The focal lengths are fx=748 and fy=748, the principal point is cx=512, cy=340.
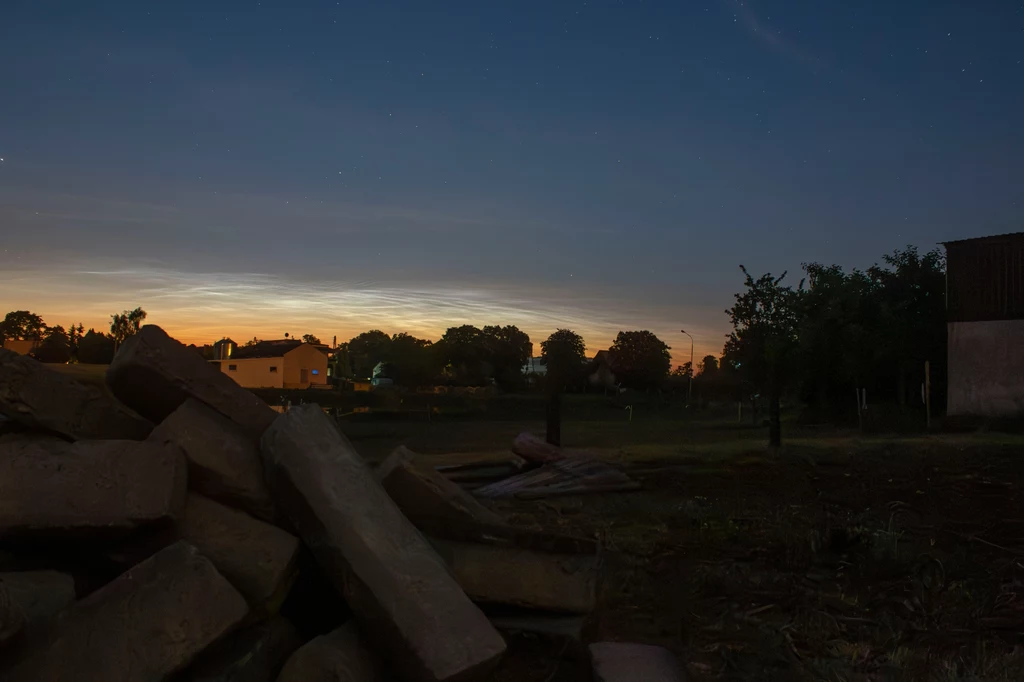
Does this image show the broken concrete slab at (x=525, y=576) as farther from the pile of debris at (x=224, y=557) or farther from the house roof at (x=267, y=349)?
the house roof at (x=267, y=349)

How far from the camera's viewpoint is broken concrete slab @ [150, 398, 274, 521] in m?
3.83

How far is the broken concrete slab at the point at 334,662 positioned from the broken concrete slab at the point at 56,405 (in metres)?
1.81

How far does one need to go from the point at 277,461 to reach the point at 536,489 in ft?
23.3

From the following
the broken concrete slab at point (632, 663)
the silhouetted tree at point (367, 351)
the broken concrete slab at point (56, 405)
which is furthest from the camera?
the silhouetted tree at point (367, 351)

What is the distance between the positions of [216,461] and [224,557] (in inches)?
24.2

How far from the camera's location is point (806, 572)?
20.9ft

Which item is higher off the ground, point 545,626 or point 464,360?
point 464,360

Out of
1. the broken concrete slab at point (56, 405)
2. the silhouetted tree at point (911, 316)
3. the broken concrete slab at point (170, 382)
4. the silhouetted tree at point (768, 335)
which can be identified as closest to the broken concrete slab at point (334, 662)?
the broken concrete slab at point (170, 382)

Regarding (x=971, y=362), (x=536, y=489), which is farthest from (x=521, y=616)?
(x=971, y=362)

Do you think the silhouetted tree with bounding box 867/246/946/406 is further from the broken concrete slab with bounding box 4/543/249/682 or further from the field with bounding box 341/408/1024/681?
→ the broken concrete slab with bounding box 4/543/249/682

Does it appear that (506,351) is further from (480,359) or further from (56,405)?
(56,405)

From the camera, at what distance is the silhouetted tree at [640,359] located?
188ft

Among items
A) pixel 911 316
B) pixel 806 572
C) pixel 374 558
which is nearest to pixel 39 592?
pixel 374 558

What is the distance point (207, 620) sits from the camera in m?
3.03
